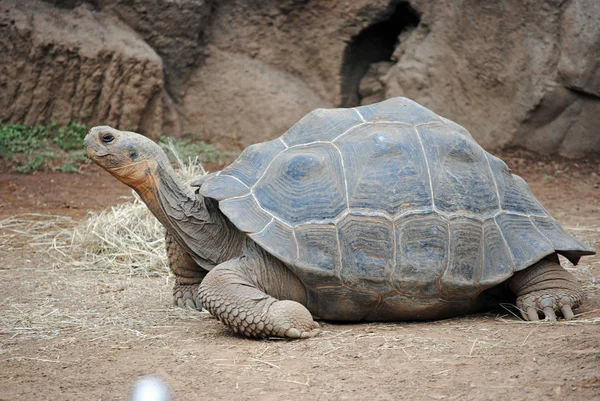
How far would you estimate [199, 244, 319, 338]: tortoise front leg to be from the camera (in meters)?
3.66

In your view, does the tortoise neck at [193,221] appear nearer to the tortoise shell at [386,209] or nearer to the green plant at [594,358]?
the tortoise shell at [386,209]

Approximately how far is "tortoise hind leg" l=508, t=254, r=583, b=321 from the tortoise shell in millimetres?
136

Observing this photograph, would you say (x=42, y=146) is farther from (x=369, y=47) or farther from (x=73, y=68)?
(x=369, y=47)

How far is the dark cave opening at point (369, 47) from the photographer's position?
10.0 metres

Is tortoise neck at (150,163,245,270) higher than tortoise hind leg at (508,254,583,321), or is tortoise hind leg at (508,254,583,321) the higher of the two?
tortoise hind leg at (508,254,583,321)

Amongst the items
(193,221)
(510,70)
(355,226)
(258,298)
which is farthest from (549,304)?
(510,70)

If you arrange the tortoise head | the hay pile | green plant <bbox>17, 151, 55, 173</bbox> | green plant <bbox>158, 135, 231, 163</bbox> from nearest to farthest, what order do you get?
the tortoise head, the hay pile, green plant <bbox>17, 151, 55, 173</bbox>, green plant <bbox>158, 135, 231, 163</bbox>

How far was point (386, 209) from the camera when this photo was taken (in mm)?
3822

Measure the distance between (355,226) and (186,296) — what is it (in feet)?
3.88

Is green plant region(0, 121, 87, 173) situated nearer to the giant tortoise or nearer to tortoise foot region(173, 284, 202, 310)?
tortoise foot region(173, 284, 202, 310)

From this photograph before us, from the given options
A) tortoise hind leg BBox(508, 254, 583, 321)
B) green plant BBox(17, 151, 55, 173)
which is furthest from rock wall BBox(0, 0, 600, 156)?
tortoise hind leg BBox(508, 254, 583, 321)

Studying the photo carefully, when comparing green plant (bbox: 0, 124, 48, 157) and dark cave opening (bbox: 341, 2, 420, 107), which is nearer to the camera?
green plant (bbox: 0, 124, 48, 157)

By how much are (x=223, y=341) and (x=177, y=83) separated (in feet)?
21.5

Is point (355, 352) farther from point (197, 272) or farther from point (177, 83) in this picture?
point (177, 83)
